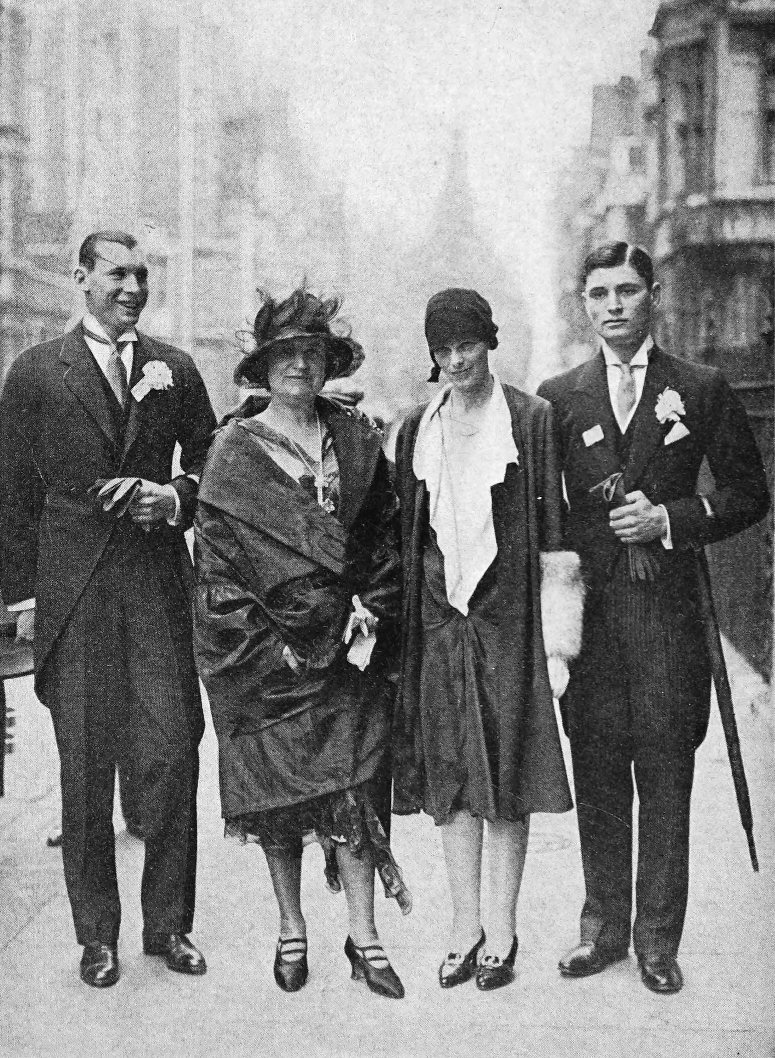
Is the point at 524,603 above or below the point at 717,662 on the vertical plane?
above

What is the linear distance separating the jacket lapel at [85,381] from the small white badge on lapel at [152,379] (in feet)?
0.31

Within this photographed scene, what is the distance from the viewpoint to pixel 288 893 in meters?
3.25

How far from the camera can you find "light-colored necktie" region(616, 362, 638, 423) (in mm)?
3203

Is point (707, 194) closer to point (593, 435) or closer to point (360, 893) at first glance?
point (593, 435)

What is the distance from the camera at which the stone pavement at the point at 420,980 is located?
319 cm

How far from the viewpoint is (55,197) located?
11.6ft

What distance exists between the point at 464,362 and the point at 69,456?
3.83 feet

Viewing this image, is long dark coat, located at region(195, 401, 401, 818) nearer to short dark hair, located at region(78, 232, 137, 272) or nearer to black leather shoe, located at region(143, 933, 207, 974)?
black leather shoe, located at region(143, 933, 207, 974)

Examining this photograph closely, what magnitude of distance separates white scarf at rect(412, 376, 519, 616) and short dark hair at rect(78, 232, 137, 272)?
3.51 feet

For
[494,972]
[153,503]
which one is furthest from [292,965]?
[153,503]

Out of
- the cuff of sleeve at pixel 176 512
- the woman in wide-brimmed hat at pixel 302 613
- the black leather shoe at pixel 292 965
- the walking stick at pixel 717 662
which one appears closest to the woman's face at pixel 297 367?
the woman in wide-brimmed hat at pixel 302 613

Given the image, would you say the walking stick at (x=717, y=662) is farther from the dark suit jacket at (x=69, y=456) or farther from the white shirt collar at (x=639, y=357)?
the dark suit jacket at (x=69, y=456)

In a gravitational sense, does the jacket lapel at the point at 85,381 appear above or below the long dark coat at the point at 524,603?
above

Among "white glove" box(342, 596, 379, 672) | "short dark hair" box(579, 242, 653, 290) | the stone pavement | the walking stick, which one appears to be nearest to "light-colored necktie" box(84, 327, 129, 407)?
"white glove" box(342, 596, 379, 672)
